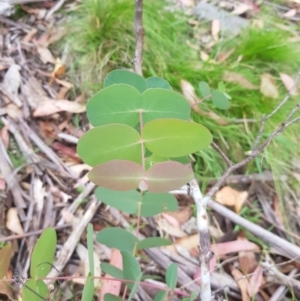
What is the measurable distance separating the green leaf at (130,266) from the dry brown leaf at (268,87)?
1.00 metres

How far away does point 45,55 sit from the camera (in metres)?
1.60

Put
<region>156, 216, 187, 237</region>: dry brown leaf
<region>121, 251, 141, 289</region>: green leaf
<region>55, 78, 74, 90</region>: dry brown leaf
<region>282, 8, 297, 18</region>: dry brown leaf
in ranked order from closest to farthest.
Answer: <region>121, 251, 141, 289</region>: green leaf → <region>156, 216, 187, 237</region>: dry brown leaf → <region>55, 78, 74, 90</region>: dry brown leaf → <region>282, 8, 297, 18</region>: dry brown leaf

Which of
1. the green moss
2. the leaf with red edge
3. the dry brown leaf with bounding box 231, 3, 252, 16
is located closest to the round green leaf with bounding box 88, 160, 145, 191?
the leaf with red edge

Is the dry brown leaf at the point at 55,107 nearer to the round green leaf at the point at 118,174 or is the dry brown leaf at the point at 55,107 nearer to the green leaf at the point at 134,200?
the green leaf at the point at 134,200

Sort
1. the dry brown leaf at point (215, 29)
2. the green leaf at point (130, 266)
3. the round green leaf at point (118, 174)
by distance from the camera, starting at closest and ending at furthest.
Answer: the round green leaf at point (118, 174) → the green leaf at point (130, 266) → the dry brown leaf at point (215, 29)

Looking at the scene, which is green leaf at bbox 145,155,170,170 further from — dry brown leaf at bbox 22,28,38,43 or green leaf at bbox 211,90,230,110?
dry brown leaf at bbox 22,28,38,43

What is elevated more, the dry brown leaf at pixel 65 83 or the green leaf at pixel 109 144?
the green leaf at pixel 109 144

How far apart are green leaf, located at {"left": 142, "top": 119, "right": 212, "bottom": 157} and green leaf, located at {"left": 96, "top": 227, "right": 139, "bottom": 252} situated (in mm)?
342

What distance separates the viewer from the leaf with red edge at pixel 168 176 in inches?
22.5

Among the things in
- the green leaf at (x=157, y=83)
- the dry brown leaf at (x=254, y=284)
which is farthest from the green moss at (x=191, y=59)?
the green leaf at (x=157, y=83)

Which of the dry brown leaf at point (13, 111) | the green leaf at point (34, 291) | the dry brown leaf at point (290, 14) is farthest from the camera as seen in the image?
the dry brown leaf at point (290, 14)

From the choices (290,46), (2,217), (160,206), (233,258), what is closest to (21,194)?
(2,217)

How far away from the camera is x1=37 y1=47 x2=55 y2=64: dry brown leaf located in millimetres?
1598

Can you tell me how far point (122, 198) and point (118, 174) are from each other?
0.35m
